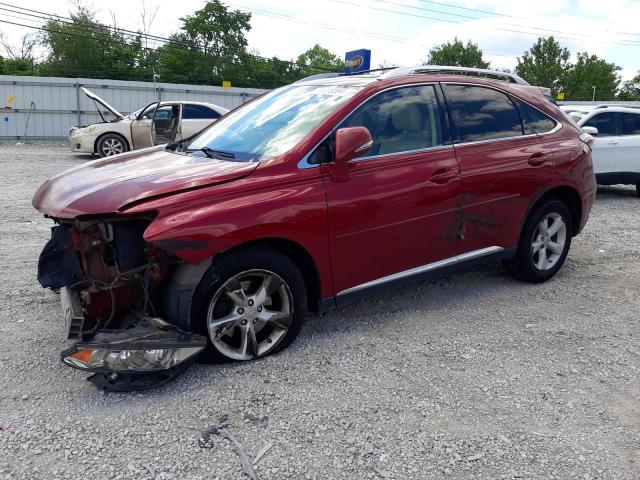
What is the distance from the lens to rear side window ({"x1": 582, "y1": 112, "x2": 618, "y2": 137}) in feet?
32.7

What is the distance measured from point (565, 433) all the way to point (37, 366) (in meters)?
3.06

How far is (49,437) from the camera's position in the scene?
9.00ft

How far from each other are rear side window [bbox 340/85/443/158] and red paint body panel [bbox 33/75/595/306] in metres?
0.07

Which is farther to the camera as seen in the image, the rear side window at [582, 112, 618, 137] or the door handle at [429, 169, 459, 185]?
the rear side window at [582, 112, 618, 137]

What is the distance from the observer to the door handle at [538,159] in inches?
184

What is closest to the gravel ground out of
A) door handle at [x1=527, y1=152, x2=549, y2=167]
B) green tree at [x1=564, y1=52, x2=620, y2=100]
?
door handle at [x1=527, y1=152, x2=549, y2=167]

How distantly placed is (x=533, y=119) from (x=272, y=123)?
238cm

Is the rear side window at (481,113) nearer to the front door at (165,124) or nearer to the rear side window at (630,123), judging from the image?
the rear side window at (630,123)

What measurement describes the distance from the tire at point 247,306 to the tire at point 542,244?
2317 mm

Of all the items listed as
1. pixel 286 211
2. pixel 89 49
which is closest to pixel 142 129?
pixel 286 211

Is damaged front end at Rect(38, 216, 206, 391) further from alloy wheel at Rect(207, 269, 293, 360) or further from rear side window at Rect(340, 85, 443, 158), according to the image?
rear side window at Rect(340, 85, 443, 158)

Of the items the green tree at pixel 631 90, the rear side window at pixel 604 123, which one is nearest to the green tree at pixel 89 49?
the rear side window at pixel 604 123

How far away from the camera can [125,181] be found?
3.33 metres

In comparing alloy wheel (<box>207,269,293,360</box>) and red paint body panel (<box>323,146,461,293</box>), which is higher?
red paint body panel (<box>323,146,461,293</box>)
